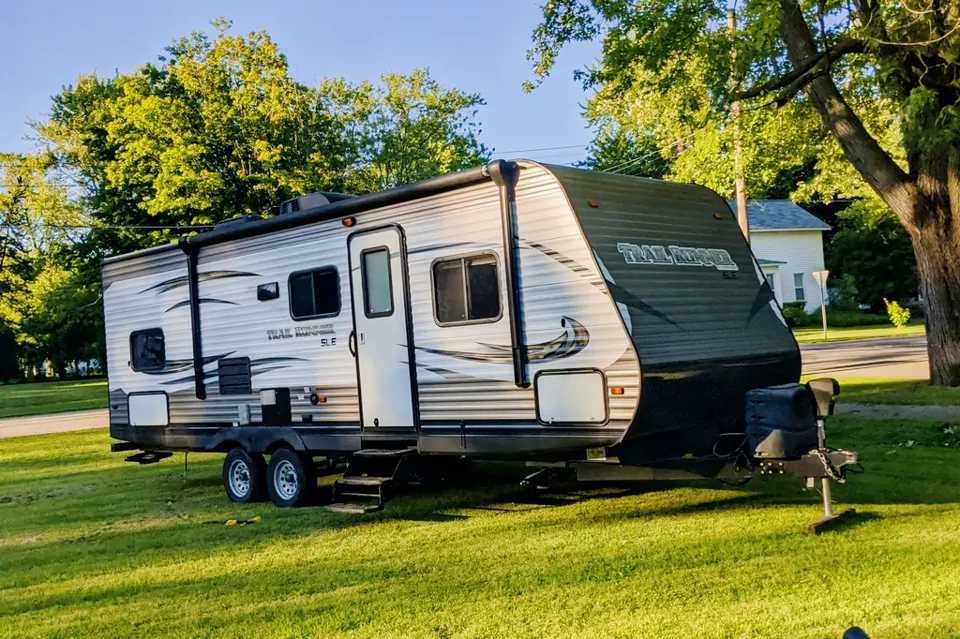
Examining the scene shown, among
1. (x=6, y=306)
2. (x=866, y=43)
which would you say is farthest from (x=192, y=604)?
(x=6, y=306)

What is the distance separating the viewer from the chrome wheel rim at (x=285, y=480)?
10469 mm

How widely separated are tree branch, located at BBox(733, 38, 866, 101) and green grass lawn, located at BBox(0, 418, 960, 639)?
5.89 m

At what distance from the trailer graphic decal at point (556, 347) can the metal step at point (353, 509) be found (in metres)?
2.08

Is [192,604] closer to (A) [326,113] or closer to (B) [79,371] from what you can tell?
(A) [326,113]

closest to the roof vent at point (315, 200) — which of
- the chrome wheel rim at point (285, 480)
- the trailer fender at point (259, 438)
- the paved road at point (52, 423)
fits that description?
the trailer fender at point (259, 438)

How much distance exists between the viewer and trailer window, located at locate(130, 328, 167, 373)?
39.6ft

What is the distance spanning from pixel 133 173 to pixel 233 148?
3385mm

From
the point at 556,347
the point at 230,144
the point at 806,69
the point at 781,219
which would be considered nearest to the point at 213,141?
the point at 230,144

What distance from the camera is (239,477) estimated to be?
1121 centimetres

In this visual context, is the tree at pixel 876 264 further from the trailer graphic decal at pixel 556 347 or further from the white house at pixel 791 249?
the trailer graphic decal at pixel 556 347

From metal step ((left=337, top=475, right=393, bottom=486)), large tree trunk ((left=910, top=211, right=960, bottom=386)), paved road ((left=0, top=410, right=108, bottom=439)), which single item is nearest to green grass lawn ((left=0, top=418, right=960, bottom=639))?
metal step ((left=337, top=475, right=393, bottom=486))

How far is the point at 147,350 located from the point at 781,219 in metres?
48.2

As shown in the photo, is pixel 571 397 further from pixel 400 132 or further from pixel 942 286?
pixel 400 132

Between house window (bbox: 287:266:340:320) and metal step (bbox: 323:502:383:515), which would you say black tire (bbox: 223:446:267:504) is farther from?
house window (bbox: 287:266:340:320)
